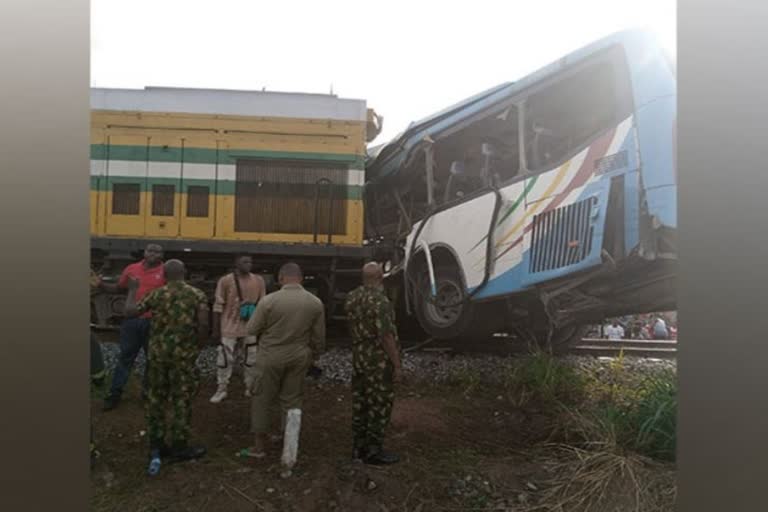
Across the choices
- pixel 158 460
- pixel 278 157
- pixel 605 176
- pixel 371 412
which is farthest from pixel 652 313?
pixel 158 460

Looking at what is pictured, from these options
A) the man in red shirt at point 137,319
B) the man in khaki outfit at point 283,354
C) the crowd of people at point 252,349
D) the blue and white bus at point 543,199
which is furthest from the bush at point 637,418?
the man in red shirt at point 137,319

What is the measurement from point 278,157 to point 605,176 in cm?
213

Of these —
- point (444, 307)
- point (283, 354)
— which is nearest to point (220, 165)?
point (283, 354)

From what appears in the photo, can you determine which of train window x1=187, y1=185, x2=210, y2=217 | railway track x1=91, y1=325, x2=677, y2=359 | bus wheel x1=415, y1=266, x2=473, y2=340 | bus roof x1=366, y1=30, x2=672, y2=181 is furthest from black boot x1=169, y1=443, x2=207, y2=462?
bus roof x1=366, y1=30, x2=672, y2=181

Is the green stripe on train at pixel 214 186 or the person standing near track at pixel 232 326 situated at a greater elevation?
the green stripe on train at pixel 214 186

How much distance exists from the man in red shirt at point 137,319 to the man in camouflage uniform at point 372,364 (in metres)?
1.20

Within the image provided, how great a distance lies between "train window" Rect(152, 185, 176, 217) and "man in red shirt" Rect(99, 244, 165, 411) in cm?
37

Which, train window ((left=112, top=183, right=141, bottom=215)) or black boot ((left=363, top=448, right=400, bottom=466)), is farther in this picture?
train window ((left=112, top=183, right=141, bottom=215))

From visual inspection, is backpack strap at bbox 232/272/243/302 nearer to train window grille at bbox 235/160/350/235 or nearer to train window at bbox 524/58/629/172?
train window grille at bbox 235/160/350/235

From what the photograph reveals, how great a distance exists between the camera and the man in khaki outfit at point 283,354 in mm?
3182

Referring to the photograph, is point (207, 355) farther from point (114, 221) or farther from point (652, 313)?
point (652, 313)

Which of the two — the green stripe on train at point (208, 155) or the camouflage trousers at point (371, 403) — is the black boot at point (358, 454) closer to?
the camouflage trousers at point (371, 403)

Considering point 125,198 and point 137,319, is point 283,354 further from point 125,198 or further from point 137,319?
point 125,198

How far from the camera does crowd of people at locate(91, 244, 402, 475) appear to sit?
3172 mm
